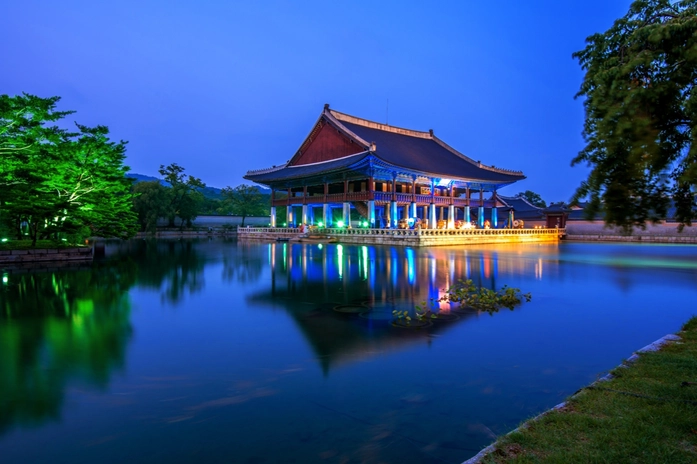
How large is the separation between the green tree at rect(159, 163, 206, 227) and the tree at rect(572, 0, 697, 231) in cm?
5793

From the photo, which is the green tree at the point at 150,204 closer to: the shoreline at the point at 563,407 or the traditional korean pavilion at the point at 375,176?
the traditional korean pavilion at the point at 375,176

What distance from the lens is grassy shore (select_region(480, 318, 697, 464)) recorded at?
3324mm

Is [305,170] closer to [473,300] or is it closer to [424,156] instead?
[424,156]

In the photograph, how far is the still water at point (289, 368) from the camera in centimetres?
424

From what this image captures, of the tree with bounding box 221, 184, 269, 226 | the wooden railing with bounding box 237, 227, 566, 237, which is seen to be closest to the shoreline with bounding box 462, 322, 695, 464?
the wooden railing with bounding box 237, 227, 566, 237

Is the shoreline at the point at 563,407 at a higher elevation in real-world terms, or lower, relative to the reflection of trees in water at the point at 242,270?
lower

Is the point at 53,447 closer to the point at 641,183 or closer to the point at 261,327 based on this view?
the point at 261,327

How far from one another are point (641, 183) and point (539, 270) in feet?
51.9

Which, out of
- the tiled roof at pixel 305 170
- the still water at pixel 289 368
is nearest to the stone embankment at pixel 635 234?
the tiled roof at pixel 305 170

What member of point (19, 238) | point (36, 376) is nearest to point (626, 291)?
point (36, 376)

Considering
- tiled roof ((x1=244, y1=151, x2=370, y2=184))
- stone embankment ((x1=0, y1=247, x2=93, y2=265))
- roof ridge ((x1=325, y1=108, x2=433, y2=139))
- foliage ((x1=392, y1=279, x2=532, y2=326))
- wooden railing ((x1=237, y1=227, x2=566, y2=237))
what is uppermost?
roof ridge ((x1=325, y1=108, x2=433, y2=139))

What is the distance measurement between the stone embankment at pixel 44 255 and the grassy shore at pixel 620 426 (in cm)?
2435

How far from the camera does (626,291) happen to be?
13.1m

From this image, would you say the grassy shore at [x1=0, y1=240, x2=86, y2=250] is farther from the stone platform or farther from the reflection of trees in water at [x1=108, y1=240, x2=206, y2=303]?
the stone platform
